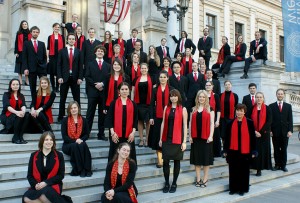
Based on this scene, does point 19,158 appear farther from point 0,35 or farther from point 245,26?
point 245,26

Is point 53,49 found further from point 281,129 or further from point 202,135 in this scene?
point 281,129

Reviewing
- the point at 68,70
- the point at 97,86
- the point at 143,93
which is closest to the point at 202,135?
the point at 143,93

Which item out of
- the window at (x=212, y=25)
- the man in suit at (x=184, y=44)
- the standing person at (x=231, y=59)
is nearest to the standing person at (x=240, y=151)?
the standing person at (x=231, y=59)

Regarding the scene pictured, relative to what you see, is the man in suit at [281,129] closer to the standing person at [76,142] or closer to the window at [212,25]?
the standing person at [76,142]

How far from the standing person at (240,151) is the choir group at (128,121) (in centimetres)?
2

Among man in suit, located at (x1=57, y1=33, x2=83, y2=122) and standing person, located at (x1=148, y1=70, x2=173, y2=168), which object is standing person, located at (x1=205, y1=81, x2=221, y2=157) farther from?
man in suit, located at (x1=57, y1=33, x2=83, y2=122)

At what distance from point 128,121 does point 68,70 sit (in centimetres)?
251

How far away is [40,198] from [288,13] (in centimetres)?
1034

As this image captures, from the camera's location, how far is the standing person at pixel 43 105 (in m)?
6.51

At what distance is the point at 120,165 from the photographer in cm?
488

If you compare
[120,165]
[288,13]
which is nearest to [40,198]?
[120,165]

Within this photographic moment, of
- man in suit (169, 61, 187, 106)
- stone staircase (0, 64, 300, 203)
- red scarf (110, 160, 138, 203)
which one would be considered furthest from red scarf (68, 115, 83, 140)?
man in suit (169, 61, 187, 106)

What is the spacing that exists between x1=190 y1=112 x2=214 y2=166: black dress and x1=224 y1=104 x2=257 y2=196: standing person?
408mm

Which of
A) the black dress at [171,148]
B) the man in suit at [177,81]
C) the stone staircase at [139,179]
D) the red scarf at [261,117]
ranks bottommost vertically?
the stone staircase at [139,179]
